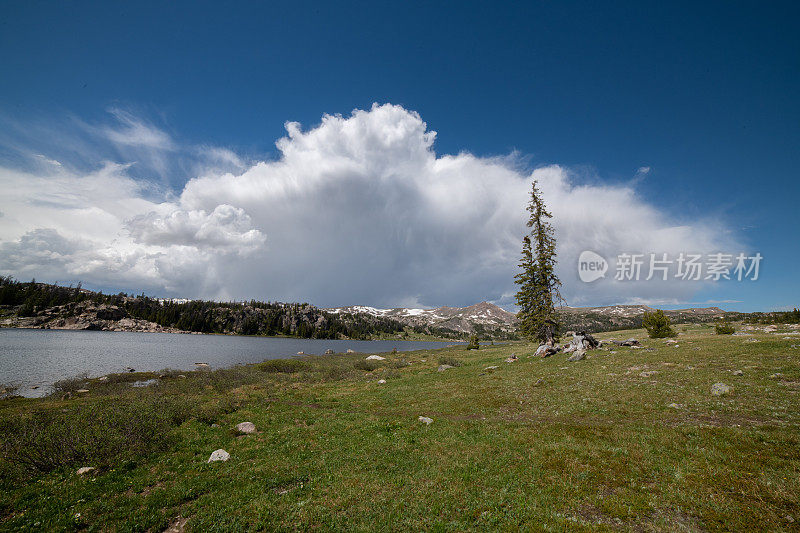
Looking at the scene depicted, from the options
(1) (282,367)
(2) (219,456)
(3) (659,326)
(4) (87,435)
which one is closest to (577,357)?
(3) (659,326)

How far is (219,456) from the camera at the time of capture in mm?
16969

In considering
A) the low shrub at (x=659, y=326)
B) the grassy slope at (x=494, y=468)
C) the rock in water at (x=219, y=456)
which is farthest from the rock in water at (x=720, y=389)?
the low shrub at (x=659, y=326)

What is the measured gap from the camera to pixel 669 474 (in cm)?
1161

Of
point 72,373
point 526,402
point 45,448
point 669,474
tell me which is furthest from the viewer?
point 72,373

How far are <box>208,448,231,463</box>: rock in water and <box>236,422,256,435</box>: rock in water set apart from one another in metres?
4.14

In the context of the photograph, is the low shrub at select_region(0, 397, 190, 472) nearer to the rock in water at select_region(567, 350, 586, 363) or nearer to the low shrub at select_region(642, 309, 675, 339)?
the rock in water at select_region(567, 350, 586, 363)

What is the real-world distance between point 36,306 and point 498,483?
312863 mm

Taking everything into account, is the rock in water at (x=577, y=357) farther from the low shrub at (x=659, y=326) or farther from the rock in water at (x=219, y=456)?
the rock in water at (x=219, y=456)

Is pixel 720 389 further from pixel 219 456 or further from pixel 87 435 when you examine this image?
pixel 87 435

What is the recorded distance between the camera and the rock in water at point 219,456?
1677 cm

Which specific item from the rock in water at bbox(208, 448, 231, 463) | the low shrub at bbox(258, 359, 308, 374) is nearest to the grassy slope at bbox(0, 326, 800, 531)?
the rock in water at bbox(208, 448, 231, 463)

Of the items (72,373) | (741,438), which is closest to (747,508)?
(741,438)

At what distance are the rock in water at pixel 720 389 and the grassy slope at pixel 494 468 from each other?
0.55 m

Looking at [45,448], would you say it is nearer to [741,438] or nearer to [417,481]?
[417,481]
